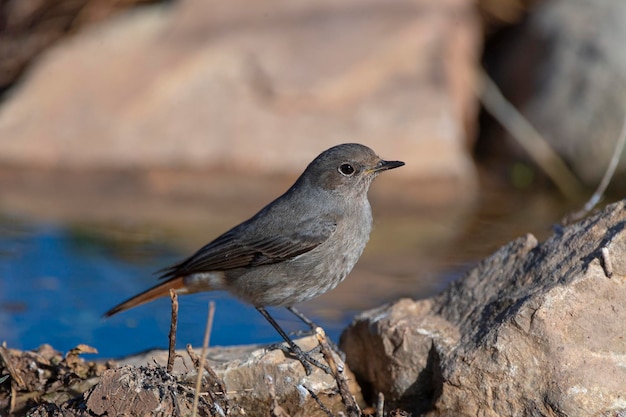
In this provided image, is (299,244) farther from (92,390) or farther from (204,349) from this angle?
(204,349)

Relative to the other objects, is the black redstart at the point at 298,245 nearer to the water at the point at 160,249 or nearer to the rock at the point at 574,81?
the water at the point at 160,249

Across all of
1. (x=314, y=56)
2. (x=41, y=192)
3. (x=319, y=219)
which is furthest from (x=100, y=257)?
(x=314, y=56)

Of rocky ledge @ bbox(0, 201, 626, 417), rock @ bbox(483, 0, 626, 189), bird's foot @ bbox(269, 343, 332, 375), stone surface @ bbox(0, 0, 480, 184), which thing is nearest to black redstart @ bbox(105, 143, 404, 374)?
bird's foot @ bbox(269, 343, 332, 375)

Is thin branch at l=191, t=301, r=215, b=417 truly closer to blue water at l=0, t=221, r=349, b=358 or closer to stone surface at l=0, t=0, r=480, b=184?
blue water at l=0, t=221, r=349, b=358

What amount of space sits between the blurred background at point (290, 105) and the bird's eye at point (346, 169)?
3.31 m

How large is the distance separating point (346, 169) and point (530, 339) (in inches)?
69.7

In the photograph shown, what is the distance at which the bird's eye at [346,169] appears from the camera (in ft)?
18.4

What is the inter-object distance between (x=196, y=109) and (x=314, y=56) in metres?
1.37

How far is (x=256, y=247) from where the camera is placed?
5504 mm

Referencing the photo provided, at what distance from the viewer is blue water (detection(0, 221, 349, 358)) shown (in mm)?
6176

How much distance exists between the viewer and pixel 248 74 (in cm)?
1044

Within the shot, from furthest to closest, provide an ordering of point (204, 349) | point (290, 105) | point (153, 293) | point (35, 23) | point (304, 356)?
point (35, 23) < point (290, 105) < point (153, 293) < point (304, 356) < point (204, 349)

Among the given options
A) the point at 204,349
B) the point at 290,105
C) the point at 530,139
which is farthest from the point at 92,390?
the point at 530,139

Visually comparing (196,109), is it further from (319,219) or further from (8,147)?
(319,219)
